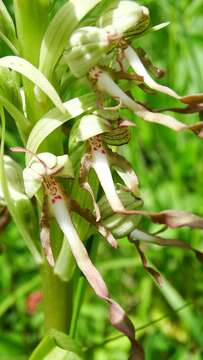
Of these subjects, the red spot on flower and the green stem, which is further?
the red spot on flower

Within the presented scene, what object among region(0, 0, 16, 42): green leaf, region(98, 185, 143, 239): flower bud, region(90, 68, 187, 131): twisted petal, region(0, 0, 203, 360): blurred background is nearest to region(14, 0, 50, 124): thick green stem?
region(0, 0, 16, 42): green leaf

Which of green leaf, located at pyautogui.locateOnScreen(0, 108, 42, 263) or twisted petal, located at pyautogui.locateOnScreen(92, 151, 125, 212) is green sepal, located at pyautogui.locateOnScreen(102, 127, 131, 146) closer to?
twisted petal, located at pyautogui.locateOnScreen(92, 151, 125, 212)

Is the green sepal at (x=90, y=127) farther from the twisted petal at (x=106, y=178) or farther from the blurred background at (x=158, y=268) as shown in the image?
the blurred background at (x=158, y=268)

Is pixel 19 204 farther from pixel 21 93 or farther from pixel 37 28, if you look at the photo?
pixel 37 28

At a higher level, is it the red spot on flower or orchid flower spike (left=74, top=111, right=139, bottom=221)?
orchid flower spike (left=74, top=111, right=139, bottom=221)

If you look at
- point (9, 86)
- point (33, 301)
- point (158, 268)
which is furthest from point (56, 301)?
→ point (158, 268)

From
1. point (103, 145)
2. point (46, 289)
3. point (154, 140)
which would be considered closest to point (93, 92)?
point (103, 145)

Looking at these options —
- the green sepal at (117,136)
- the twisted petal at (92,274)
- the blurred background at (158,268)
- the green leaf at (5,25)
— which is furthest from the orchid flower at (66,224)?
the blurred background at (158,268)
